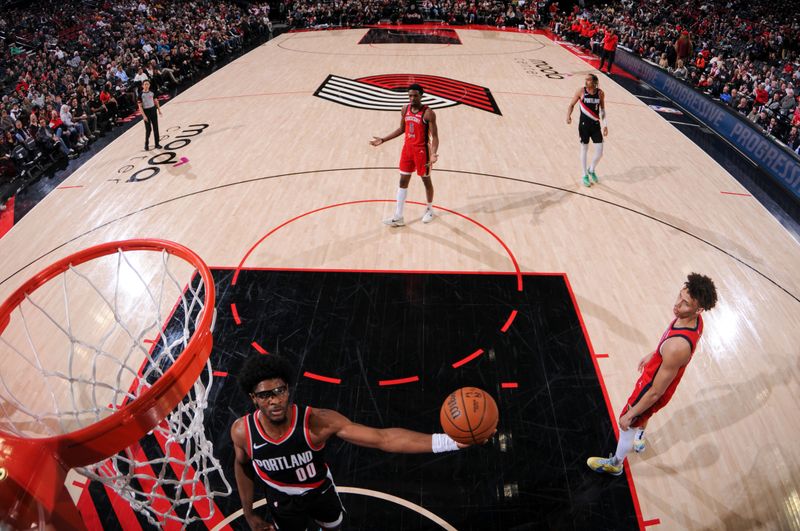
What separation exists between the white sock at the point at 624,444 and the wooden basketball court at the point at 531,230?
24 centimetres

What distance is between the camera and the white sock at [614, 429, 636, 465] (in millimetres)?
3594

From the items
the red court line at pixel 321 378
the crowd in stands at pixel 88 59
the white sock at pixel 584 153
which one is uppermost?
the white sock at pixel 584 153

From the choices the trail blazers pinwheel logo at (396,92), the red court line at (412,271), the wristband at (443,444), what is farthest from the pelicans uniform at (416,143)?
the trail blazers pinwheel logo at (396,92)

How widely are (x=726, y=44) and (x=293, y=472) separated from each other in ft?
66.6

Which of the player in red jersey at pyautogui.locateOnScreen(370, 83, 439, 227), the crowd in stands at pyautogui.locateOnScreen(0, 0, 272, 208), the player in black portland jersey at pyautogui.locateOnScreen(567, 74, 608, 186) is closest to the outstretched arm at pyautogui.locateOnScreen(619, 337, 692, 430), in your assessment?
the player in red jersey at pyautogui.locateOnScreen(370, 83, 439, 227)

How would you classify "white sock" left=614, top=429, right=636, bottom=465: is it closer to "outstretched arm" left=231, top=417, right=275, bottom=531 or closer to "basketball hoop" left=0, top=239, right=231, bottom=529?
"outstretched arm" left=231, top=417, right=275, bottom=531

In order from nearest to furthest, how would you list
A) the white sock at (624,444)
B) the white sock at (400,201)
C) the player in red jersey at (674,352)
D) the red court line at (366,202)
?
the player in red jersey at (674,352) → the white sock at (624,444) → the red court line at (366,202) → the white sock at (400,201)

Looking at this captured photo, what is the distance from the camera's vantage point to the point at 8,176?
9.05 meters

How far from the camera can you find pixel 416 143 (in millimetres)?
6289

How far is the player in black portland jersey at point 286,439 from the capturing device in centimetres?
240

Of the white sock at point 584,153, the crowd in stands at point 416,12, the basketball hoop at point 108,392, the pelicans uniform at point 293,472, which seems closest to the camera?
the basketball hoop at point 108,392

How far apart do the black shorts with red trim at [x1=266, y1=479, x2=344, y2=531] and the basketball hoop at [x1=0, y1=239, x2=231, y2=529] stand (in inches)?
23.4

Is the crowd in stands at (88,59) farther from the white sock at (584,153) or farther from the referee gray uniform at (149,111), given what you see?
the white sock at (584,153)

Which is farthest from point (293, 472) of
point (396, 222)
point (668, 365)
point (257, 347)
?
point (396, 222)
